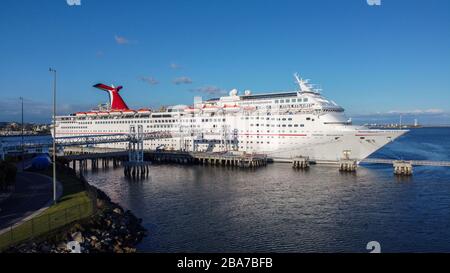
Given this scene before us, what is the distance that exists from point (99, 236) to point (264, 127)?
114 ft

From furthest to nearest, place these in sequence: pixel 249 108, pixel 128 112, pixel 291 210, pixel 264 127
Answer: pixel 128 112
pixel 249 108
pixel 264 127
pixel 291 210

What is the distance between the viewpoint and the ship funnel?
71.1 metres

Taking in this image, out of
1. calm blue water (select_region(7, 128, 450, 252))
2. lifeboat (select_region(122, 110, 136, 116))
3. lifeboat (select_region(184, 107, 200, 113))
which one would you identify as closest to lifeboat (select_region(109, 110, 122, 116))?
lifeboat (select_region(122, 110, 136, 116))

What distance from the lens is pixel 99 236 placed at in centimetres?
1573

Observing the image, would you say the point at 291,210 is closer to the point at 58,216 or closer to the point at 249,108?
the point at 58,216

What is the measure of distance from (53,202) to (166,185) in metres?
14.7

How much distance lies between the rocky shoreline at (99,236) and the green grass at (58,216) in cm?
45

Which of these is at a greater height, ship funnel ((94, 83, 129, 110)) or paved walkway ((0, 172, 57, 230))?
ship funnel ((94, 83, 129, 110))

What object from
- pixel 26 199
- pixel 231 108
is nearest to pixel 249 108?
pixel 231 108

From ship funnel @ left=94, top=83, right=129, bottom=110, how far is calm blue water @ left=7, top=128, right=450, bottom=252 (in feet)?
117

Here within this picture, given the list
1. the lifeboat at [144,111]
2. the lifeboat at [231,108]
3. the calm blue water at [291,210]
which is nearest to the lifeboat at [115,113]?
the lifeboat at [144,111]

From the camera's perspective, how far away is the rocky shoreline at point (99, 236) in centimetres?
1339

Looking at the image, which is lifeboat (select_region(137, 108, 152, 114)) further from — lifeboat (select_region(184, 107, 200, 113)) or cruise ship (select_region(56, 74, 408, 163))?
lifeboat (select_region(184, 107, 200, 113))
